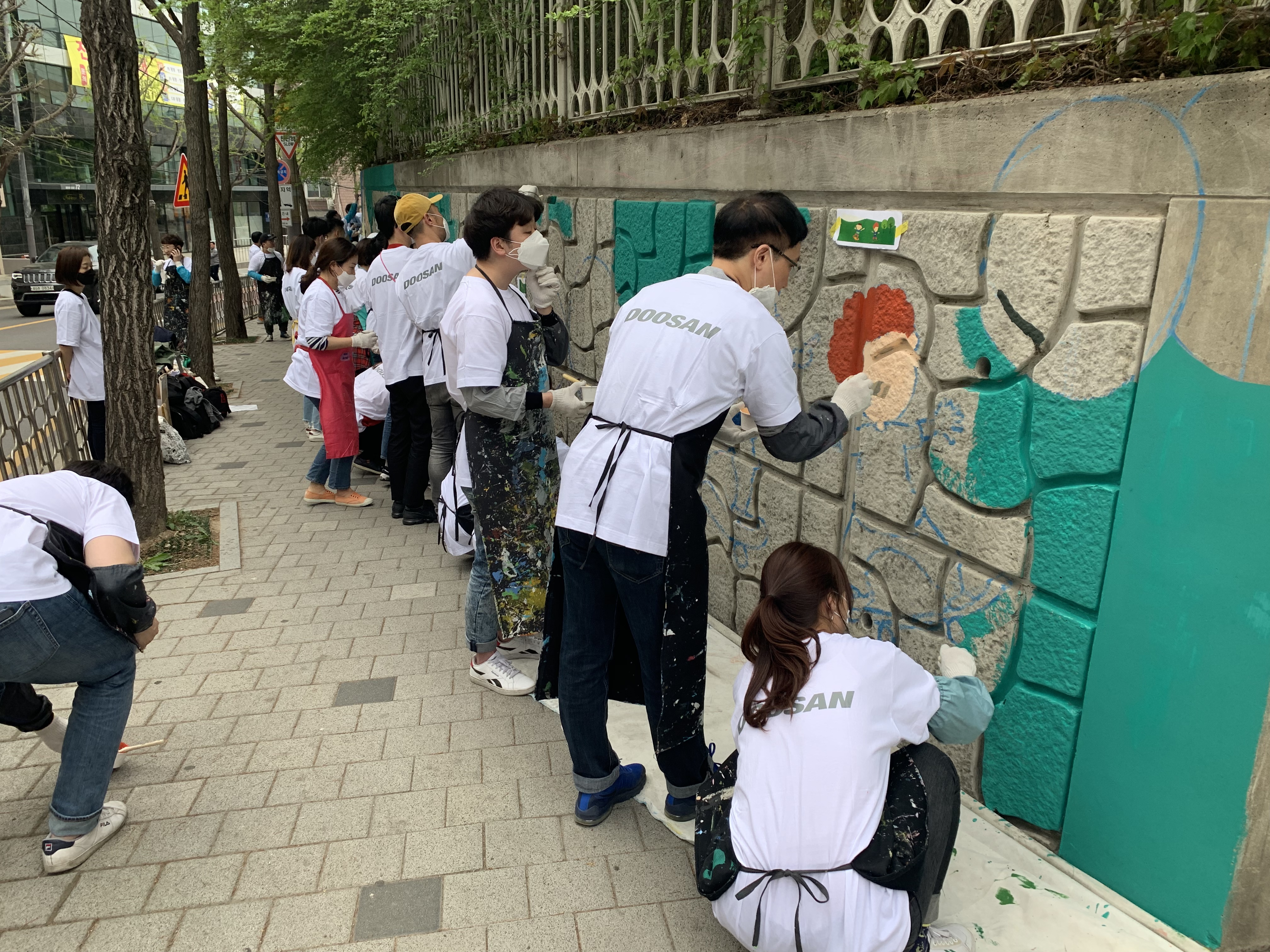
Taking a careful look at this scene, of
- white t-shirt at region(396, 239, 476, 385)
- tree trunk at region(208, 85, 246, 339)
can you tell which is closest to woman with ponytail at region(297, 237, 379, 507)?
white t-shirt at region(396, 239, 476, 385)

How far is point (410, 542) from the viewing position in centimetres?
560

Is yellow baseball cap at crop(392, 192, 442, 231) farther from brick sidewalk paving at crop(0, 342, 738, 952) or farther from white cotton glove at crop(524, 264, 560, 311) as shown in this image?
brick sidewalk paving at crop(0, 342, 738, 952)

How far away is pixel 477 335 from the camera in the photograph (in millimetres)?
3221

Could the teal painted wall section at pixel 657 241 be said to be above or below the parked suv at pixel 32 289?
above

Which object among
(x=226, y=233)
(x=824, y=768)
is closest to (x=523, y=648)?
(x=824, y=768)

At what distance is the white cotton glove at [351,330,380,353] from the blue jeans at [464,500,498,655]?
8.13 feet

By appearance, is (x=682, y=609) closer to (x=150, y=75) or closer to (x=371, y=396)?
(x=371, y=396)

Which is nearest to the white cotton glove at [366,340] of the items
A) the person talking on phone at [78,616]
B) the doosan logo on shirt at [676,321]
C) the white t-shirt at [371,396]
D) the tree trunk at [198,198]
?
the white t-shirt at [371,396]

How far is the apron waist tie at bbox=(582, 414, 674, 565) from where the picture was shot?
8.05ft

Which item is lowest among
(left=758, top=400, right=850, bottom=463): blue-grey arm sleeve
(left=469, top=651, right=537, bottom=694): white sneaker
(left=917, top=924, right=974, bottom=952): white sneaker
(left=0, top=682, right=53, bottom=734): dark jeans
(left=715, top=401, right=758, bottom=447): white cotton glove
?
(left=469, top=651, right=537, bottom=694): white sneaker

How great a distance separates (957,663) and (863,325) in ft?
3.96

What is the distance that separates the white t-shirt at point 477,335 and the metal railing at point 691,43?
4.42 ft

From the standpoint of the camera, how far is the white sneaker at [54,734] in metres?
3.06

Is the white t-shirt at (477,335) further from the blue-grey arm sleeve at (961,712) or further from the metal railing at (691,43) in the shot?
the blue-grey arm sleeve at (961,712)
